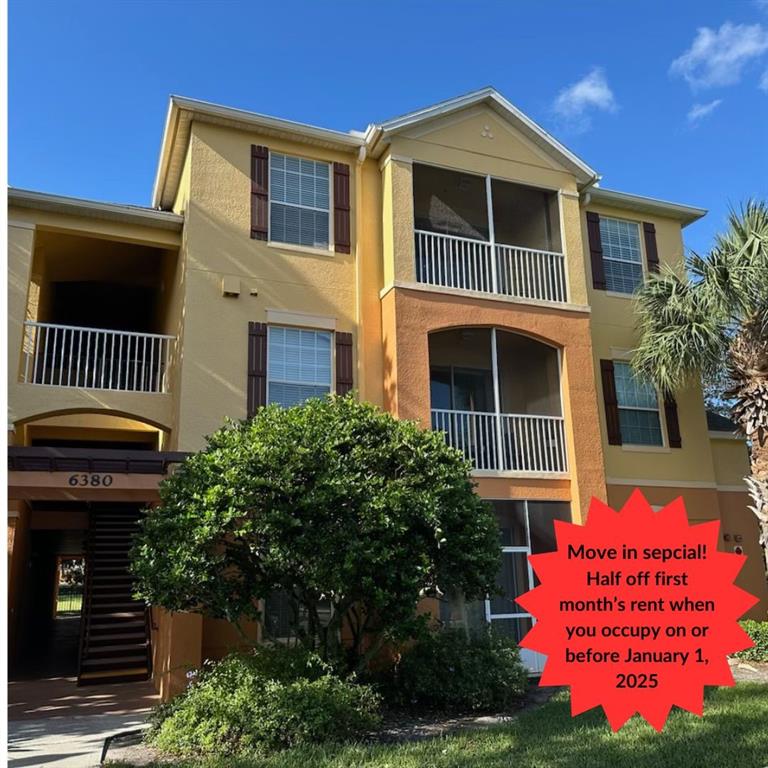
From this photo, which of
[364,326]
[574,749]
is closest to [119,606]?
[364,326]

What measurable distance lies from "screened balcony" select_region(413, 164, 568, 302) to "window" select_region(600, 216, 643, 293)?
1.81 m

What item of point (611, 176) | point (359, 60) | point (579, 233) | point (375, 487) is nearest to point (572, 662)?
point (375, 487)

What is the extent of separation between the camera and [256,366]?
11.8 metres

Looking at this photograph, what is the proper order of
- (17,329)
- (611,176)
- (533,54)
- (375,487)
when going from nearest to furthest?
(375,487)
(17,329)
(533,54)
(611,176)

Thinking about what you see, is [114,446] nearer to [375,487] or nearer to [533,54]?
[375,487]

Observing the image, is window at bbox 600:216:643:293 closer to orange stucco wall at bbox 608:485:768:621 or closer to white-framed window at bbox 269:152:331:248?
orange stucco wall at bbox 608:485:768:621

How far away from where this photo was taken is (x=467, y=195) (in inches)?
564

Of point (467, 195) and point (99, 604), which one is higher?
point (467, 195)

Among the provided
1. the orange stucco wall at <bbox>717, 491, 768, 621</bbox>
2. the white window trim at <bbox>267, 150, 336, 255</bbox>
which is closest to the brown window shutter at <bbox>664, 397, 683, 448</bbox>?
the orange stucco wall at <bbox>717, 491, 768, 621</bbox>

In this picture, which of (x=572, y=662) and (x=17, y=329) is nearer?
(x=572, y=662)

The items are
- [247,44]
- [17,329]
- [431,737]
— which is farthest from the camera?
[17,329]

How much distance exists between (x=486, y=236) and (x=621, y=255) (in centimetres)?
307

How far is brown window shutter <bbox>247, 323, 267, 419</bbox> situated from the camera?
459 inches

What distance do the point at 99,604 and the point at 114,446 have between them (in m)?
3.20
